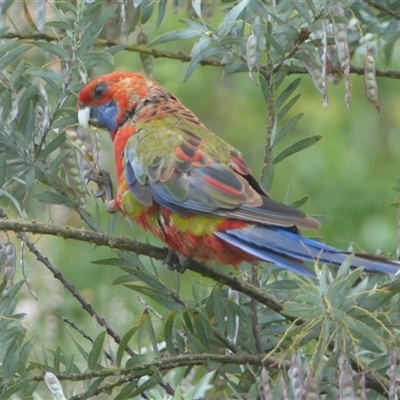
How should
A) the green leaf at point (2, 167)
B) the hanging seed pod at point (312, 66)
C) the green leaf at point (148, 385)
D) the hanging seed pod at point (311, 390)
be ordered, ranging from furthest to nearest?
the hanging seed pod at point (312, 66), the green leaf at point (2, 167), the green leaf at point (148, 385), the hanging seed pod at point (311, 390)

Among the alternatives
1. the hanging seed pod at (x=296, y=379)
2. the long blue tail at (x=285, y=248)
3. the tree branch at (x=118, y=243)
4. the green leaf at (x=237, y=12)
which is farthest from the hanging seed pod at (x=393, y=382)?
the green leaf at (x=237, y=12)

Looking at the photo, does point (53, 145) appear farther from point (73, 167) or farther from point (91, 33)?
point (91, 33)

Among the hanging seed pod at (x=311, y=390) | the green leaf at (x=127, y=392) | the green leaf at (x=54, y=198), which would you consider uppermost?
the green leaf at (x=54, y=198)

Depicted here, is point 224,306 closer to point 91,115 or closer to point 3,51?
point 3,51

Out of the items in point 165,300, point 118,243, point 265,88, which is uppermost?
point 265,88

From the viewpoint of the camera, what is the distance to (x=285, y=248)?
113 inches

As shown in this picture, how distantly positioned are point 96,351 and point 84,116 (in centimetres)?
110

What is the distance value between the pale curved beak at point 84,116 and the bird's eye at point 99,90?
0.12m

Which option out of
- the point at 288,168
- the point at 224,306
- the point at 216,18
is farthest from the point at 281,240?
the point at 216,18

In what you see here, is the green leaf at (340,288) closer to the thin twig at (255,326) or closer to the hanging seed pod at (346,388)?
the hanging seed pod at (346,388)

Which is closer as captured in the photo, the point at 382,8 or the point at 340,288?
the point at 340,288

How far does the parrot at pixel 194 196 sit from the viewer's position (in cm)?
290

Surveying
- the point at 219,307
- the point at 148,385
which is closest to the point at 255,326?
the point at 219,307

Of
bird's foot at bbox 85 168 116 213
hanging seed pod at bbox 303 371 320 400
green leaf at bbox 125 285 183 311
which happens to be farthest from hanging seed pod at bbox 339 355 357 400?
bird's foot at bbox 85 168 116 213
